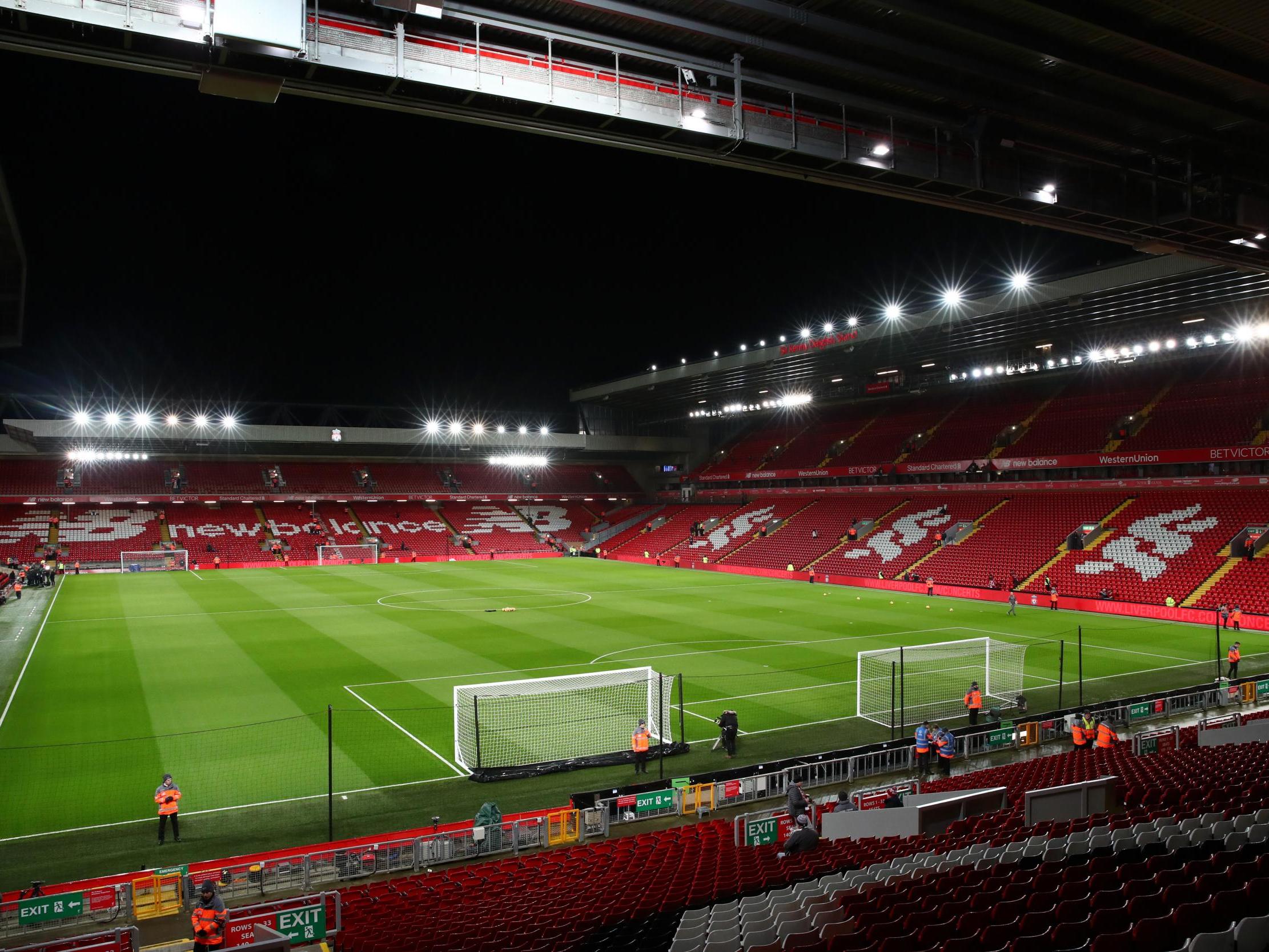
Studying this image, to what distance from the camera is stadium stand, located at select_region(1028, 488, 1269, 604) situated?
34.1 metres

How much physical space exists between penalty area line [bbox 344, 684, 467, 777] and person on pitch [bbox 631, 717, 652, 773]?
10.6 ft

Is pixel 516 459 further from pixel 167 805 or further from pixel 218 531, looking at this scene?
pixel 167 805

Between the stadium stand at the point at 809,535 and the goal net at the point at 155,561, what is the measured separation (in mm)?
36048

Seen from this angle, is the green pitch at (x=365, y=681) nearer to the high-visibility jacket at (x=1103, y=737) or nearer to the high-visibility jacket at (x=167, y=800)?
the high-visibility jacket at (x=167, y=800)

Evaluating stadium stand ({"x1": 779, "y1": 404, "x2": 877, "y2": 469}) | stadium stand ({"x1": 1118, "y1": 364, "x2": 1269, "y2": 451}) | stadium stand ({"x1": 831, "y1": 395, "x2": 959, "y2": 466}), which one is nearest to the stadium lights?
stadium stand ({"x1": 779, "y1": 404, "x2": 877, "y2": 469})

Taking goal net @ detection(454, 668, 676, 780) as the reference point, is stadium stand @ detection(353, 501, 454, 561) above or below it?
above

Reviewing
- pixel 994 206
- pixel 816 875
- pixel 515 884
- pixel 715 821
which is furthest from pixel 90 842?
pixel 994 206

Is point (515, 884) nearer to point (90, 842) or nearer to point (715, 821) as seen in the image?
point (715, 821)

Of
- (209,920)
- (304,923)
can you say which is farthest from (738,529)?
(209,920)

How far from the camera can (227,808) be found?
13.8 metres

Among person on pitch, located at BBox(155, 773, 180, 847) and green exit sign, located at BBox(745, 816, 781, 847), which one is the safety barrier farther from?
person on pitch, located at BBox(155, 773, 180, 847)

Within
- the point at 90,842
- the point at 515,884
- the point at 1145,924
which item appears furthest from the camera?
the point at 90,842

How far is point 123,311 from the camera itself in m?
55.1

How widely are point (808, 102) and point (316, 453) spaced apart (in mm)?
63995
